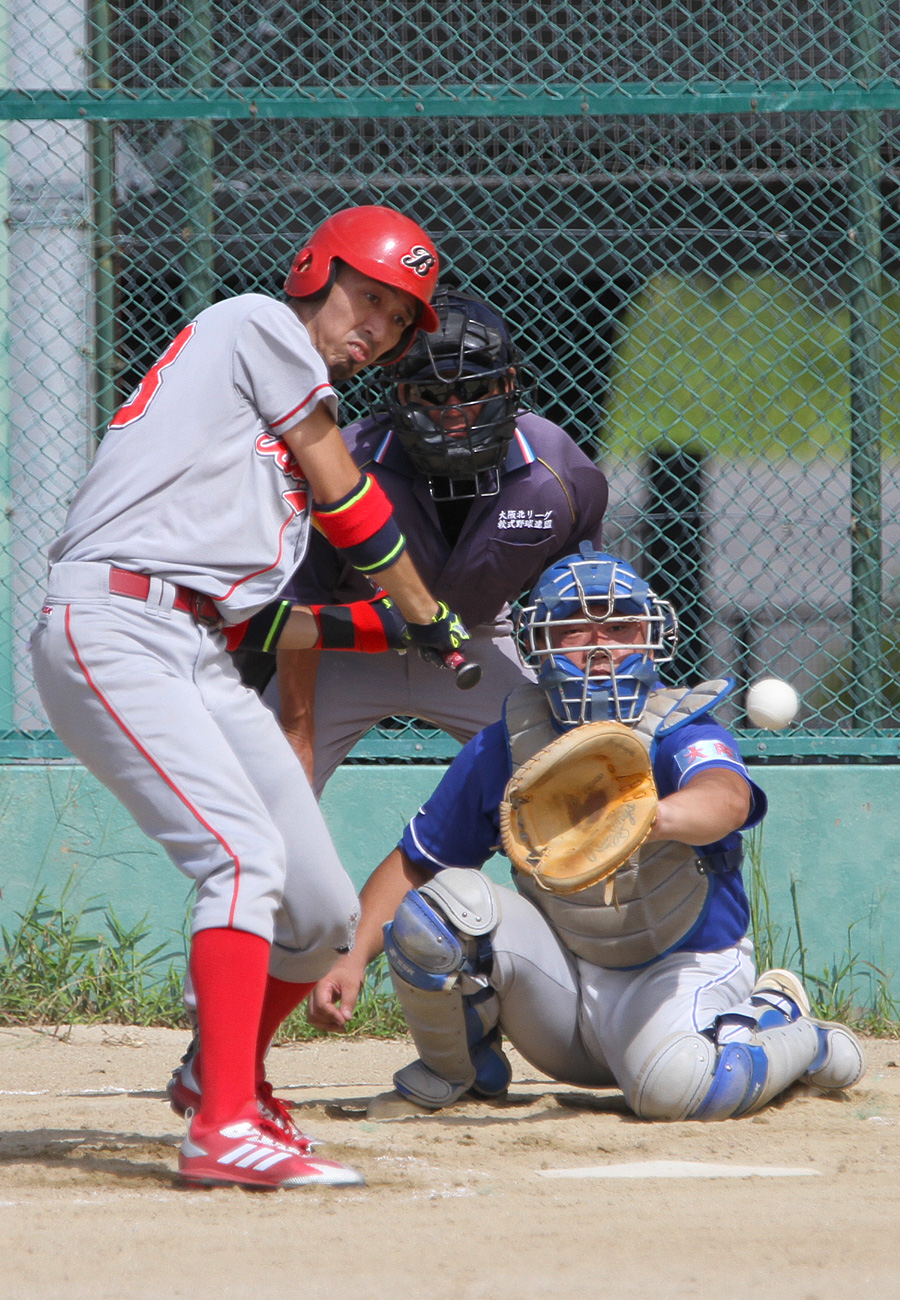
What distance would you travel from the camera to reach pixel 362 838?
4.59m

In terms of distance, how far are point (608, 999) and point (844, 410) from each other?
2636mm

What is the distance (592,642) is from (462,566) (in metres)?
0.77

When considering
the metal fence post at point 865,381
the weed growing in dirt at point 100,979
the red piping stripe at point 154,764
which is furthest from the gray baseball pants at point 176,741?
the metal fence post at point 865,381

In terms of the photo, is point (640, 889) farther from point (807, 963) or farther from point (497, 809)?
point (807, 963)

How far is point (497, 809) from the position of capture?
3.14 m

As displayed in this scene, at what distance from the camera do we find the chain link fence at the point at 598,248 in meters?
4.86

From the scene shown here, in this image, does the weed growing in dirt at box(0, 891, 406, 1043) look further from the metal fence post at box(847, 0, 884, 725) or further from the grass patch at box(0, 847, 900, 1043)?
the metal fence post at box(847, 0, 884, 725)

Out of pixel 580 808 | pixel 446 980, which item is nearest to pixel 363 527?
pixel 580 808

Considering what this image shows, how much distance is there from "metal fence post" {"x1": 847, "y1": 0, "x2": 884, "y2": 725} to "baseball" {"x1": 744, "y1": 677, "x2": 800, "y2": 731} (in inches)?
16.4

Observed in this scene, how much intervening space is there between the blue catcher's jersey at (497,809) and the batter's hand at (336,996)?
303 mm

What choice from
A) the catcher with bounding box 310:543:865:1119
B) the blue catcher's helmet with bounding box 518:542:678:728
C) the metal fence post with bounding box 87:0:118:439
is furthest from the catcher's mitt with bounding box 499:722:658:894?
the metal fence post with bounding box 87:0:118:439

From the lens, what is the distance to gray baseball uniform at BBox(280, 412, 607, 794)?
3674mm

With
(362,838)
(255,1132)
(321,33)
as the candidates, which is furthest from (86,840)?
(321,33)

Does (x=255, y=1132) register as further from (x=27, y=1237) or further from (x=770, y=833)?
(x=770, y=833)
